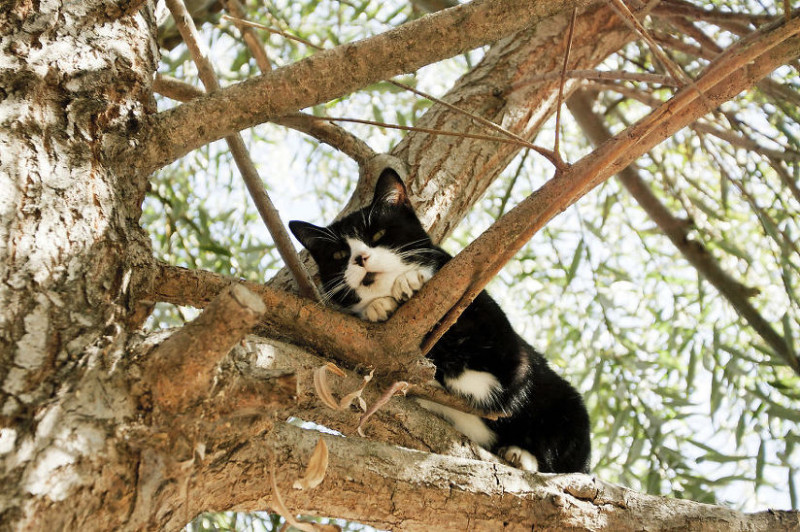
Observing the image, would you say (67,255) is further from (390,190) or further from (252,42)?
(252,42)

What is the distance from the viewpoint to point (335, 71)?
1.49 m

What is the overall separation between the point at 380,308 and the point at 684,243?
1526 millimetres

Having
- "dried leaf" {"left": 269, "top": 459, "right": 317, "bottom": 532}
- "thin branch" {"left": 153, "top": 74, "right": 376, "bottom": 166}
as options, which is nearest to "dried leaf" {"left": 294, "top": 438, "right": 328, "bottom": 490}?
"dried leaf" {"left": 269, "top": 459, "right": 317, "bottom": 532}

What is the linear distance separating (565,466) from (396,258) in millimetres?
967

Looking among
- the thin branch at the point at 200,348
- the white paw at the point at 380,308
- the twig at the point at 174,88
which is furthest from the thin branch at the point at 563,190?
the twig at the point at 174,88

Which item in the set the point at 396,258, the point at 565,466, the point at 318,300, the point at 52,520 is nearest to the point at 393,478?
the point at 318,300

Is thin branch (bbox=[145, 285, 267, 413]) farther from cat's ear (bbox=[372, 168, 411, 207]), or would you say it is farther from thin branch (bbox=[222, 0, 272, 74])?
thin branch (bbox=[222, 0, 272, 74])

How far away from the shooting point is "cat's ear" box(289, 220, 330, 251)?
2467 mm

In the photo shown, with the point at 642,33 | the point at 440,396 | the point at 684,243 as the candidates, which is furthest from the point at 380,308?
the point at 684,243

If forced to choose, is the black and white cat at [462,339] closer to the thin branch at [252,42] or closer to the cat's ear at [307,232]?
the cat's ear at [307,232]

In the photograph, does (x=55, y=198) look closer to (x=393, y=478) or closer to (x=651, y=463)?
(x=393, y=478)

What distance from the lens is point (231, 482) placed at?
47.3 inches

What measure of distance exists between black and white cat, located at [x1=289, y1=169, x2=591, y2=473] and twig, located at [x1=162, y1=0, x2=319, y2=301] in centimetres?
39

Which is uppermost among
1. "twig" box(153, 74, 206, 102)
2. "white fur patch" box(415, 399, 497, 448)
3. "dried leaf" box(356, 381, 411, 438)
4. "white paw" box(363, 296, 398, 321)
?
"twig" box(153, 74, 206, 102)
